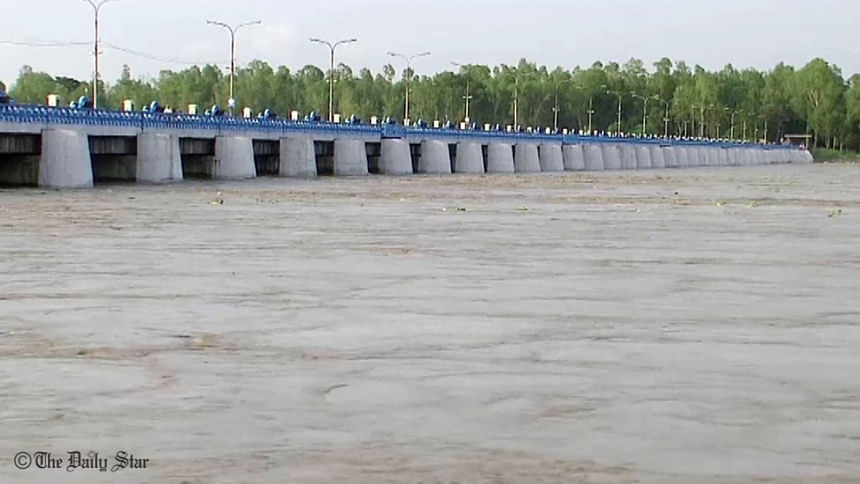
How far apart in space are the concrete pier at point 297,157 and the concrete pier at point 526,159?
3255 centimetres

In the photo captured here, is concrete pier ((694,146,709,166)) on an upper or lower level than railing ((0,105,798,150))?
lower

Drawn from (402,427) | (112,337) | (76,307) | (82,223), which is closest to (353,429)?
(402,427)

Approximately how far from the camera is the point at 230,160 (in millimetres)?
63625

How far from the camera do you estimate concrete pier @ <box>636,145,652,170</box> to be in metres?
132

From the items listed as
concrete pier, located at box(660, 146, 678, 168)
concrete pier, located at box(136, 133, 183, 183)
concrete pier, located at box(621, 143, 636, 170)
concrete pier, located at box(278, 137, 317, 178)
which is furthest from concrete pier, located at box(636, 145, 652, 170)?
concrete pier, located at box(136, 133, 183, 183)

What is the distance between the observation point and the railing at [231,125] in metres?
48.6

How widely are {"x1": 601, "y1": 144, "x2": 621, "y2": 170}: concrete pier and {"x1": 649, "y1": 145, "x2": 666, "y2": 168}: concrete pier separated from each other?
943 cm

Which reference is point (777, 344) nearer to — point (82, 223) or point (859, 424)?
point (859, 424)

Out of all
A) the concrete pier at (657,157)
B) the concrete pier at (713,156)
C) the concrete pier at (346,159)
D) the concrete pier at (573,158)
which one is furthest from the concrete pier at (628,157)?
the concrete pier at (346,159)

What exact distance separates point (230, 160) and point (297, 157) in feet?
26.1

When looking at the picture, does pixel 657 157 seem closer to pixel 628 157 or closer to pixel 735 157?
pixel 628 157

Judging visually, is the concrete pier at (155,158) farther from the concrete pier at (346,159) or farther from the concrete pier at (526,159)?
the concrete pier at (526,159)

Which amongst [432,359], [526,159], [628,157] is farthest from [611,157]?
[432,359]

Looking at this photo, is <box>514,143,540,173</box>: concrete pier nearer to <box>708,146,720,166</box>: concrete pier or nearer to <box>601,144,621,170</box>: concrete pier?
<box>601,144,621,170</box>: concrete pier
